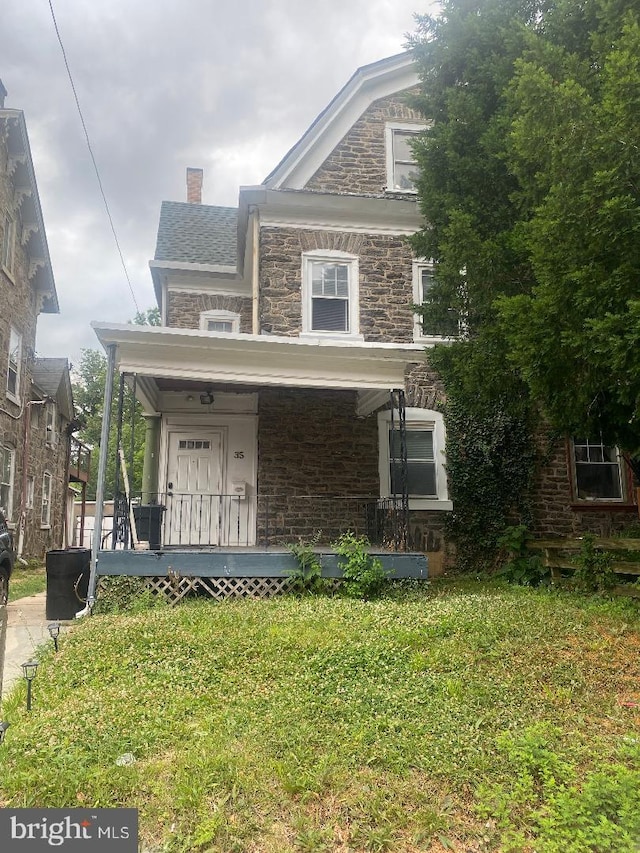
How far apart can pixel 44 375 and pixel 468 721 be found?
18474mm

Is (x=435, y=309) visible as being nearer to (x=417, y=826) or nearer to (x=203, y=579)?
(x=203, y=579)

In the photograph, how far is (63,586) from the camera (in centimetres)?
732

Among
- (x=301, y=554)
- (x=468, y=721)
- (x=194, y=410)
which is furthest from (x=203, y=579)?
(x=468, y=721)

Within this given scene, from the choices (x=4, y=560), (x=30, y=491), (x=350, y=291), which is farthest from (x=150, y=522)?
(x=30, y=491)

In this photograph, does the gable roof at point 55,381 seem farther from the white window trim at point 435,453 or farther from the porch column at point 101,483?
the white window trim at point 435,453

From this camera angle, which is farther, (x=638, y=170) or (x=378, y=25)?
(x=378, y=25)

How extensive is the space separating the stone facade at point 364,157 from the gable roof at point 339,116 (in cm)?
12

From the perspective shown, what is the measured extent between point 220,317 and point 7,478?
6.77 metres

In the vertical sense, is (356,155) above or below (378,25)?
below

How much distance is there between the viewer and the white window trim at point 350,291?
10695 mm

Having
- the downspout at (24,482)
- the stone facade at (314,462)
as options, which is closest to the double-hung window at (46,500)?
the downspout at (24,482)

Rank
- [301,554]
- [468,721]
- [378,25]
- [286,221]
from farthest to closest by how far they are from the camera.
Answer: [286,221]
[378,25]
[301,554]
[468,721]

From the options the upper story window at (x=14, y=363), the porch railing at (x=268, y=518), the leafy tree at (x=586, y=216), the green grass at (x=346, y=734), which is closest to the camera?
the green grass at (x=346, y=734)

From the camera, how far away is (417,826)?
2688mm
